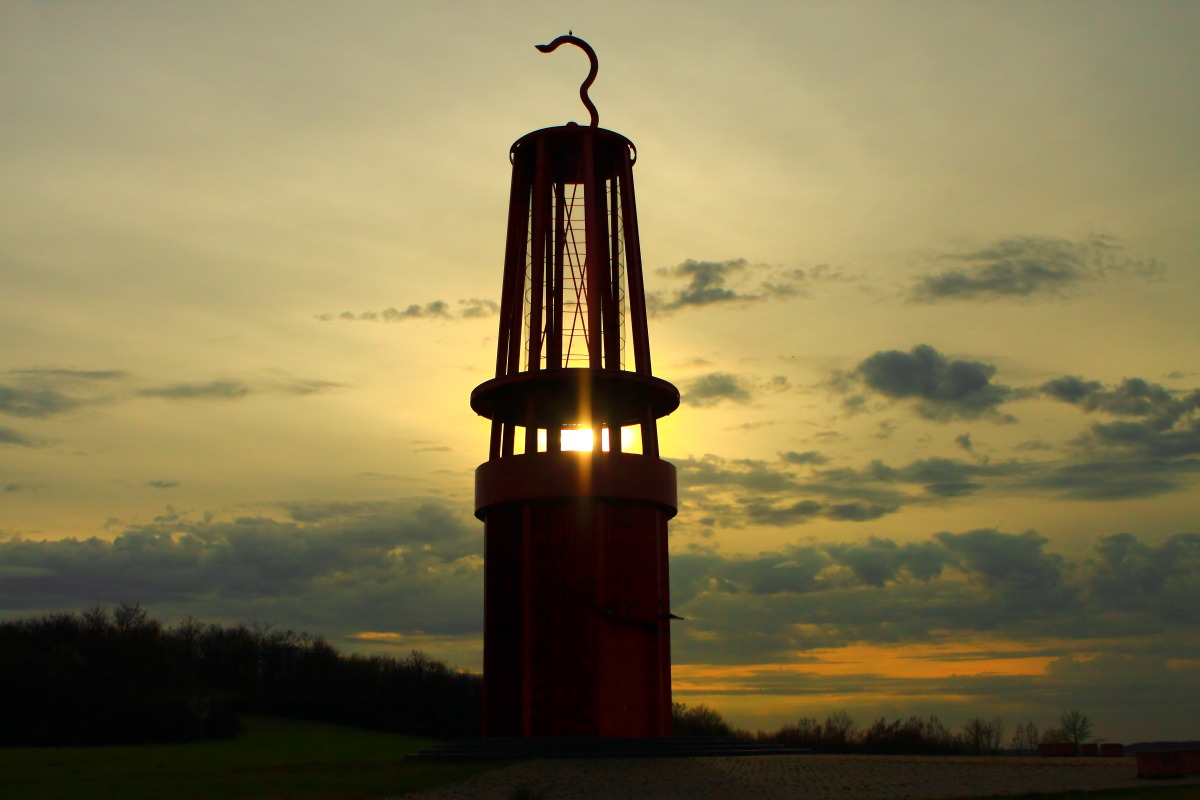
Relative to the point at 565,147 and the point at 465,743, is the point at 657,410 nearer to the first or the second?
the point at 565,147

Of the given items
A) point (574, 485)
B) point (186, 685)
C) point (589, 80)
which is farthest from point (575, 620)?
point (186, 685)

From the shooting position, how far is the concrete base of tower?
2898cm

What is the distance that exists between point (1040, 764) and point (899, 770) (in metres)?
4.54

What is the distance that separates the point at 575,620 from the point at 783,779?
28.2 feet

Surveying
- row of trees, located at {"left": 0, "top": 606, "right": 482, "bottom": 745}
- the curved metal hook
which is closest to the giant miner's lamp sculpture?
the curved metal hook

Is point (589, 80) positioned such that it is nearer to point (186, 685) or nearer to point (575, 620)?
point (575, 620)

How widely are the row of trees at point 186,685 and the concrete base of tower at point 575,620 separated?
68.0 feet

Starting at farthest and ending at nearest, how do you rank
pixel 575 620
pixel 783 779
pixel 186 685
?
1. pixel 186 685
2. pixel 575 620
3. pixel 783 779

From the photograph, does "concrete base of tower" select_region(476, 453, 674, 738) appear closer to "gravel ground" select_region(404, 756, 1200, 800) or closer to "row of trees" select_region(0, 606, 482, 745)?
"gravel ground" select_region(404, 756, 1200, 800)

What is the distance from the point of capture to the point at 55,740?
41219 mm

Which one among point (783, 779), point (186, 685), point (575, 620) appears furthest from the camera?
point (186, 685)

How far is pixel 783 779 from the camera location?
22094mm

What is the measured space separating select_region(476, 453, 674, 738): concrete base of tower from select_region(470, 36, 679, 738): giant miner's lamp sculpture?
0.04m

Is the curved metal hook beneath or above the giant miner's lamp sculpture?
above
